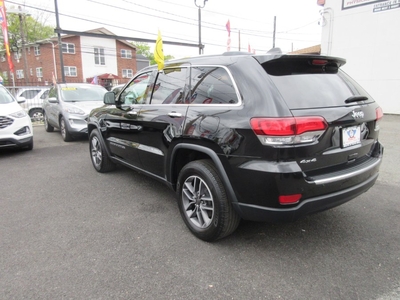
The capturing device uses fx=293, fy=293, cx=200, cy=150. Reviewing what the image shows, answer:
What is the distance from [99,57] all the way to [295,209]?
4035cm

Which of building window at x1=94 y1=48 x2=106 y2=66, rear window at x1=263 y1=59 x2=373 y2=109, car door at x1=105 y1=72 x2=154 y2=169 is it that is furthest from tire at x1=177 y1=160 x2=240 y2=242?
building window at x1=94 y1=48 x2=106 y2=66

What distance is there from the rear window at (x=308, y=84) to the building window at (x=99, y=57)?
129 ft

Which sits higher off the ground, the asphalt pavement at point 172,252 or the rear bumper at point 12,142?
the rear bumper at point 12,142

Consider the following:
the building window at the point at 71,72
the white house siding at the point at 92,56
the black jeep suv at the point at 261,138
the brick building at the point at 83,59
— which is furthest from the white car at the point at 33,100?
the white house siding at the point at 92,56

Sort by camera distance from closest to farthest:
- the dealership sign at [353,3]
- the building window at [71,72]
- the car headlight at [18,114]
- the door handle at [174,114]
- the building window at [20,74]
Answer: the door handle at [174,114]
the car headlight at [18,114]
the dealership sign at [353,3]
the building window at [71,72]
the building window at [20,74]

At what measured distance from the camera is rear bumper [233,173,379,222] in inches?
91.6

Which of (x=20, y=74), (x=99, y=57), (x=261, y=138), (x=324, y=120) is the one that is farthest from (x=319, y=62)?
(x=20, y=74)

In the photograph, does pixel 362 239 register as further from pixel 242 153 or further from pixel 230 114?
pixel 230 114

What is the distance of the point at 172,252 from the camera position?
273 cm

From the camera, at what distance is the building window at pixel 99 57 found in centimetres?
3766

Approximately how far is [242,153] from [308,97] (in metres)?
0.73

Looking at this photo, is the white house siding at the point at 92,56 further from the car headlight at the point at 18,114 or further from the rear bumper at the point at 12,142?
the rear bumper at the point at 12,142

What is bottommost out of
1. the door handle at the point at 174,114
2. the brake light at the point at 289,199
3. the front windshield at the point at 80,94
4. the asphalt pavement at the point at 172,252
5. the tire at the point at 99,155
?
the asphalt pavement at the point at 172,252

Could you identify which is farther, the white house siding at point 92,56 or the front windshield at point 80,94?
the white house siding at point 92,56
